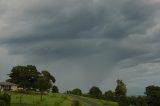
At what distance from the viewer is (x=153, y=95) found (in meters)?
127

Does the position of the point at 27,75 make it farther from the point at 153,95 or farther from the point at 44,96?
the point at 153,95

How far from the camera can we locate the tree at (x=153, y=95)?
124844 millimetres

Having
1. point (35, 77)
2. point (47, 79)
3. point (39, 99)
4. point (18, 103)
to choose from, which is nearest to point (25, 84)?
point (35, 77)

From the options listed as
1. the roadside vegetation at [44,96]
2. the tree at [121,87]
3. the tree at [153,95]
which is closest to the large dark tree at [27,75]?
the roadside vegetation at [44,96]

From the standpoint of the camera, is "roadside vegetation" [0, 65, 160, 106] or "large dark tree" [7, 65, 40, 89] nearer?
"roadside vegetation" [0, 65, 160, 106]

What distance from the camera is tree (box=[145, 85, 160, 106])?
12484 cm

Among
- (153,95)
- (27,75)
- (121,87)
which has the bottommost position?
(153,95)

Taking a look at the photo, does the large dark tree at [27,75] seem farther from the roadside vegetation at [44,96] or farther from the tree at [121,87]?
the tree at [121,87]

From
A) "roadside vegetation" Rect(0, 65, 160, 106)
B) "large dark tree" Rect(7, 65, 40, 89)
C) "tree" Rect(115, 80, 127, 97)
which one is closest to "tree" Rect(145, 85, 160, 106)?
"roadside vegetation" Rect(0, 65, 160, 106)

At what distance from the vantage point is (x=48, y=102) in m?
140

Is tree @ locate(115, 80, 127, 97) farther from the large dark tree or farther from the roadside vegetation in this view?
the large dark tree

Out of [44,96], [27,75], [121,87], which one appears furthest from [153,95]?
[27,75]

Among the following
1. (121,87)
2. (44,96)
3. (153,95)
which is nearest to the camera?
(153,95)

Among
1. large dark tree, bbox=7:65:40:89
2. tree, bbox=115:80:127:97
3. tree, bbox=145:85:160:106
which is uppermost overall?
large dark tree, bbox=7:65:40:89
